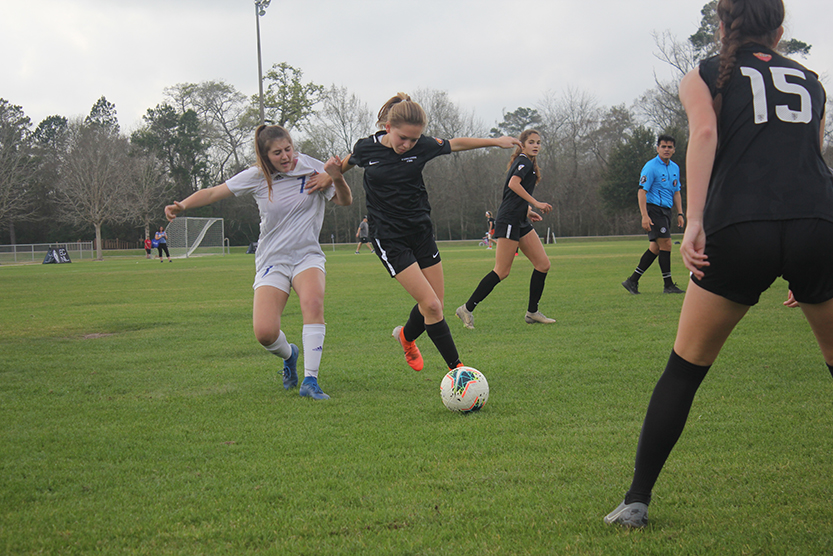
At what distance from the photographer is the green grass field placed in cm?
251

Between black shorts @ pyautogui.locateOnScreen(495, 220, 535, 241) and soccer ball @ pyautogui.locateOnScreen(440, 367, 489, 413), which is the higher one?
black shorts @ pyautogui.locateOnScreen(495, 220, 535, 241)

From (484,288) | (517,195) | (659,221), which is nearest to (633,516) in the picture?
(484,288)

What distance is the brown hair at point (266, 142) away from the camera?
16.0ft

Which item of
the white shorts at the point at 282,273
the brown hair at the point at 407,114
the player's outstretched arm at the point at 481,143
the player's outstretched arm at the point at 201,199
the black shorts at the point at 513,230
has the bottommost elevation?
the white shorts at the point at 282,273

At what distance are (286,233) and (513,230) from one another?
3.66 meters

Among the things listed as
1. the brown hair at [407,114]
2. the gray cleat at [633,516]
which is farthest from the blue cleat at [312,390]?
the gray cleat at [633,516]

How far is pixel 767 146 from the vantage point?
7.29 feet

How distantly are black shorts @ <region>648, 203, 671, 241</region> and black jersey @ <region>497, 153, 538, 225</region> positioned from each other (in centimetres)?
319

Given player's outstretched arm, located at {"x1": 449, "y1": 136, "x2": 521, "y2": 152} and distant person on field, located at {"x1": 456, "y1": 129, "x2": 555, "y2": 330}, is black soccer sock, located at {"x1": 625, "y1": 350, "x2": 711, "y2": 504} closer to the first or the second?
player's outstretched arm, located at {"x1": 449, "y1": 136, "x2": 521, "y2": 152}

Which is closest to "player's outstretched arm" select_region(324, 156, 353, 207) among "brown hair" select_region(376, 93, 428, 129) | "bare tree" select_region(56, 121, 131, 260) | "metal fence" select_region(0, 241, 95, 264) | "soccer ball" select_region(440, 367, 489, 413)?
"brown hair" select_region(376, 93, 428, 129)

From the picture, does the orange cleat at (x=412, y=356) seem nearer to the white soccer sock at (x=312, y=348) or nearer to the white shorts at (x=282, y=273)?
the white soccer sock at (x=312, y=348)

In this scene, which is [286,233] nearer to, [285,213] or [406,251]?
[285,213]

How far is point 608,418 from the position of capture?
13.0ft

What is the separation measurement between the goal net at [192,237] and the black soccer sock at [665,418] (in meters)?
40.8
